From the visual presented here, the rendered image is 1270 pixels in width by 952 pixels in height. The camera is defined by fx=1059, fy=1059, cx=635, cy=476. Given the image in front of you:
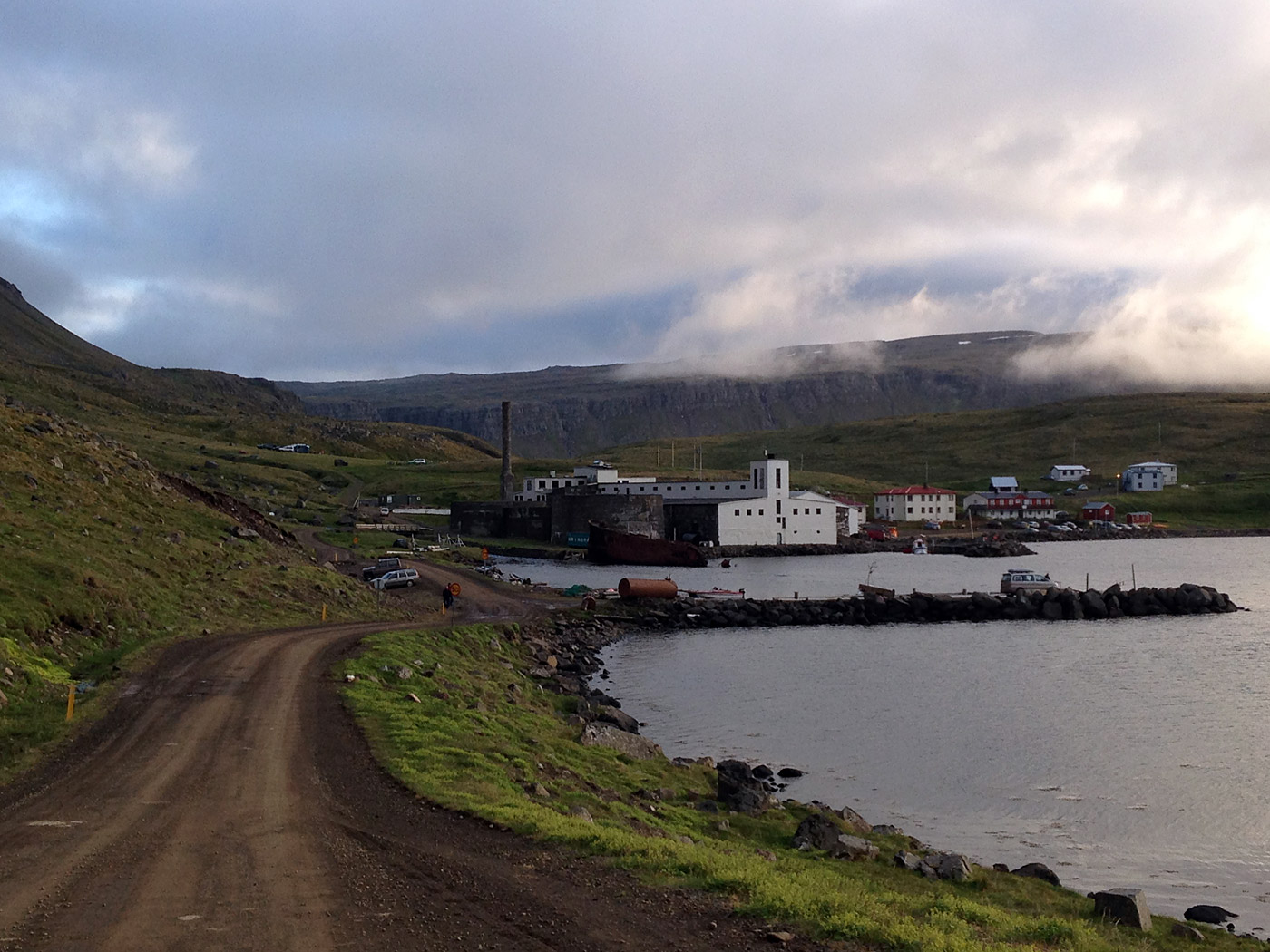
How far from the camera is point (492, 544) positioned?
364ft

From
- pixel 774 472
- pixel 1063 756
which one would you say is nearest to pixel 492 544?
pixel 774 472

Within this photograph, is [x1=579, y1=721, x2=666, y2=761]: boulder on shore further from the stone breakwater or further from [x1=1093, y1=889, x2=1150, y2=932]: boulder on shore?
the stone breakwater

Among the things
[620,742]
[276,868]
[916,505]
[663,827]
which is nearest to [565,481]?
[916,505]

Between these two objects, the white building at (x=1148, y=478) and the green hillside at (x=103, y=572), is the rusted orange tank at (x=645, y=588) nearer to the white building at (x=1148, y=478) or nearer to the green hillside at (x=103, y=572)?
the green hillside at (x=103, y=572)

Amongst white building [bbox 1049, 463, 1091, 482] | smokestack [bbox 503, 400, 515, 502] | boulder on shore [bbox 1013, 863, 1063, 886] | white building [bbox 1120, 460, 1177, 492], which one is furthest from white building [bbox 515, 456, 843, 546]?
boulder on shore [bbox 1013, 863, 1063, 886]

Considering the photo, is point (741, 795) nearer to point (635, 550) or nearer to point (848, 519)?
point (635, 550)

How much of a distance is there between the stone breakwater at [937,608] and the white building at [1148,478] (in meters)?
115

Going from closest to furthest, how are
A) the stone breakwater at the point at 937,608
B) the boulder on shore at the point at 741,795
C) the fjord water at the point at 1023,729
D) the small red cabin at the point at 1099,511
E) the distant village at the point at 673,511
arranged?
1. the boulder on shore at the point at 741,795
2. the fjord water at the point at 1023,729
3. the stone breakwater at the point at 937,608
4. the distant village at the point at 673,511
5. the small red cabin at the point at 1099,511

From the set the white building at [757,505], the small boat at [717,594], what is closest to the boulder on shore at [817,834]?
the small boat at [717,594]

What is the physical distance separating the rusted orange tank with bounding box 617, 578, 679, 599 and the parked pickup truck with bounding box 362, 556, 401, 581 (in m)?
12.8

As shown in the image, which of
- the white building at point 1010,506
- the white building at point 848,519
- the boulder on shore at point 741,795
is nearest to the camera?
the boulder on shore at point 741,795

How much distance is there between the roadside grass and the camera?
11578mm

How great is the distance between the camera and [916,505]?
495ft

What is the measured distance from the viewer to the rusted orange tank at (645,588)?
6109cm
